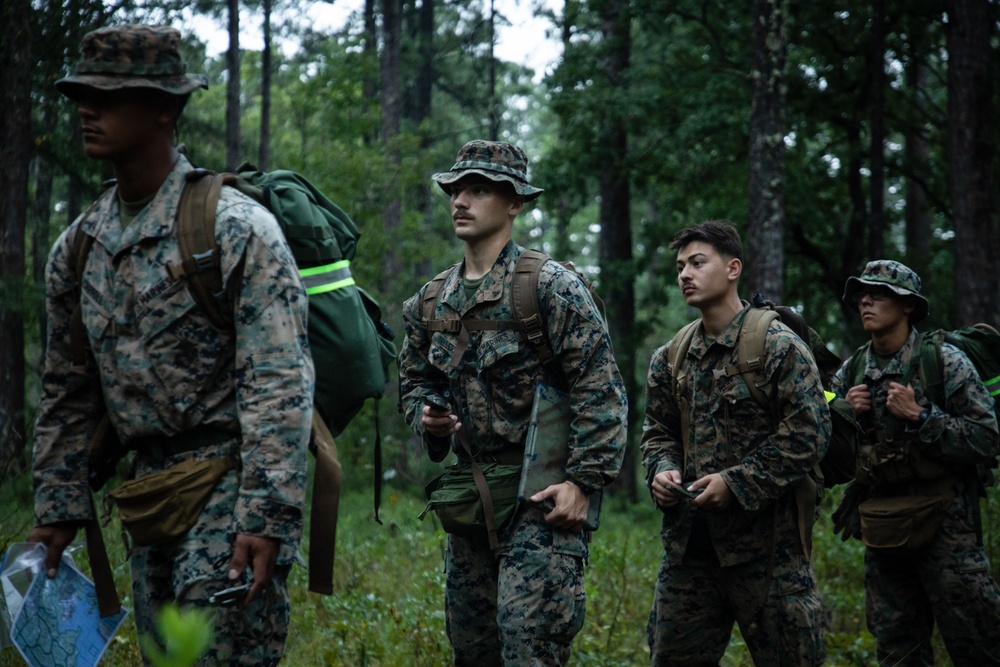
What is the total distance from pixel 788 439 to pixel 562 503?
110cm

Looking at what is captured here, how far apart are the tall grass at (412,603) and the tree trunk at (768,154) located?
10.3 ft

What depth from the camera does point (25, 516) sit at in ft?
25.0

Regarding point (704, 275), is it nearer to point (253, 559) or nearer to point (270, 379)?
point (270, 379)

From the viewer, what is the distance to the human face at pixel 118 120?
10.2ft

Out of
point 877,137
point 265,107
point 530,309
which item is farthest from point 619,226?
point 530,309

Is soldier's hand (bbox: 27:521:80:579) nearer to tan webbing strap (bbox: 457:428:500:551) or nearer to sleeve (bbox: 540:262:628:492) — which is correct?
tan webbing strap (bbox: 457:428:500:551)

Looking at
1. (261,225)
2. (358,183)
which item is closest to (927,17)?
(358,183)

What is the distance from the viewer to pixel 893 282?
571 centimetres

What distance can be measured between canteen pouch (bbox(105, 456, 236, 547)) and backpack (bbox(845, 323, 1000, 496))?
4140 millimetres

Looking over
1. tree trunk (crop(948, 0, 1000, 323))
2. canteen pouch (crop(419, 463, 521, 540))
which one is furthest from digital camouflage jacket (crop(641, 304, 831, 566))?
tree trunk (crop(948, 0, 1000, 323))

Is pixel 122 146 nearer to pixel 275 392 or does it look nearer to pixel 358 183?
pixel 275 392

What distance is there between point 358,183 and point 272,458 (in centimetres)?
1454

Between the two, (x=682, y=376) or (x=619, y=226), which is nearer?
(x=682, y=376)

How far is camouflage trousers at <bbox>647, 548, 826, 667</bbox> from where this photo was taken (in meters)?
4.33
